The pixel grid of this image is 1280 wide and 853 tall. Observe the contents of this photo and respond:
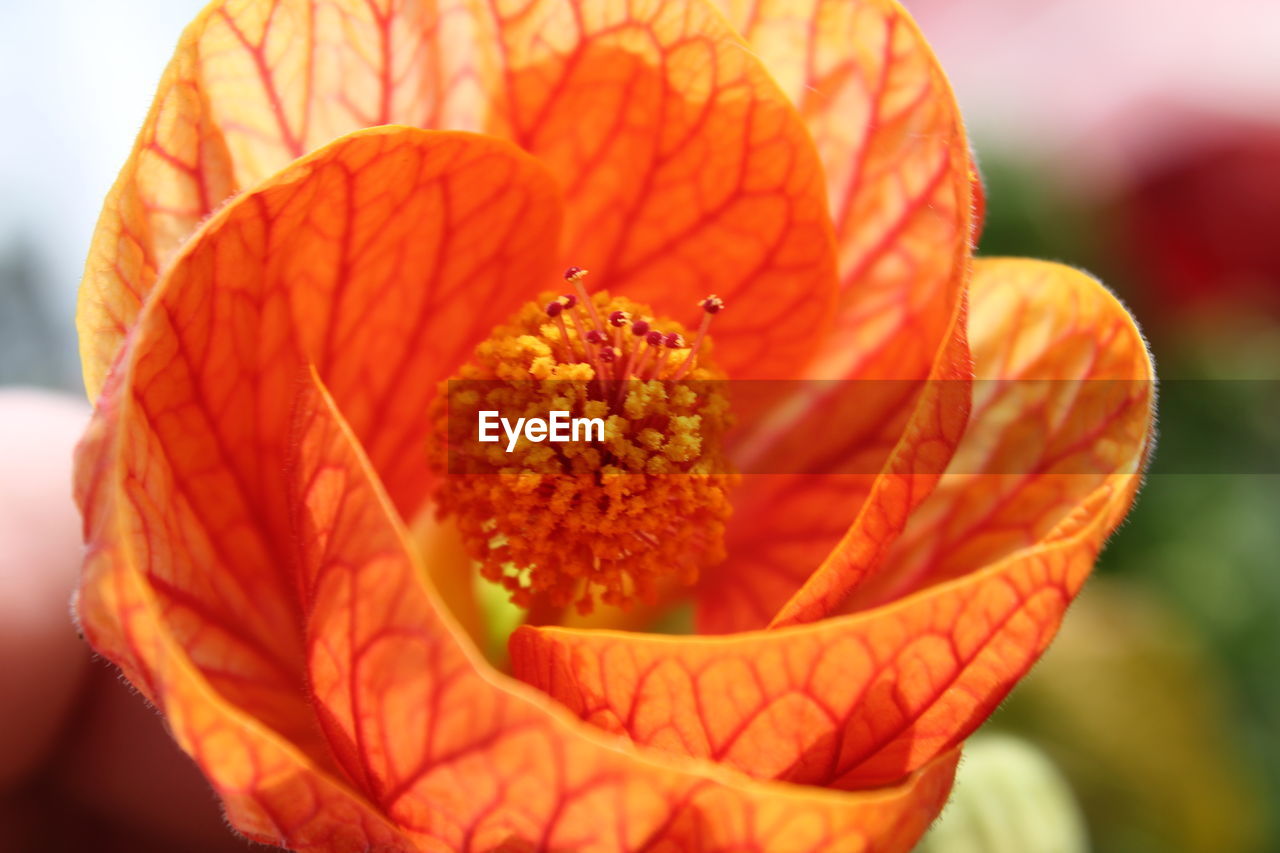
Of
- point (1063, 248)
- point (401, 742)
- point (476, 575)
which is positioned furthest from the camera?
point (1063, 248)

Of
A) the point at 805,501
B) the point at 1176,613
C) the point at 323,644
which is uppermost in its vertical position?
the point at 323,644

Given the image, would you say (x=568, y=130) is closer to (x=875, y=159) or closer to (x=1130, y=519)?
(x=875, y=159)

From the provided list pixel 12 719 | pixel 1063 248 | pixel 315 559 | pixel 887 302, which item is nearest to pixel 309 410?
pixel 315 559

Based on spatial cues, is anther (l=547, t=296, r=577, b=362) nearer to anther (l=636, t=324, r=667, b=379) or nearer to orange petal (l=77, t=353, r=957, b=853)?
anther (l=636, t=324, r=667, b=379)

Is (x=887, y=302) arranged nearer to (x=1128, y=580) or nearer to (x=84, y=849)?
(x=84, y=849)

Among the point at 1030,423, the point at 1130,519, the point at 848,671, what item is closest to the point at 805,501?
the point at 1030,423

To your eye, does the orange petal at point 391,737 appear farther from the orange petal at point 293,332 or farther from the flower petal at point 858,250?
the flower petal at point 858,250

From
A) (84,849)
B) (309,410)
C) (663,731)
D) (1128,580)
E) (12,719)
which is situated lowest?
(1128,580)
